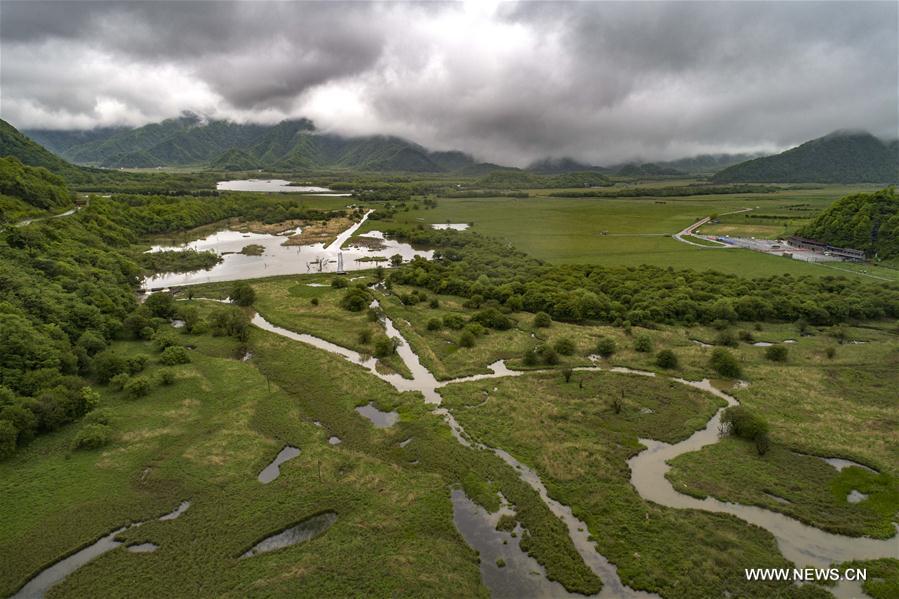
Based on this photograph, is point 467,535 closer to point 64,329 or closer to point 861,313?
point 64,329

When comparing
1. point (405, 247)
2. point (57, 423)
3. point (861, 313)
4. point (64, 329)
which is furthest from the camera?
point (405, 247)

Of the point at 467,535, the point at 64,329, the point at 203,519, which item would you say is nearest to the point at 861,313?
the point at 467,535

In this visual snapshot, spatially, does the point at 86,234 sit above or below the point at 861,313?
above

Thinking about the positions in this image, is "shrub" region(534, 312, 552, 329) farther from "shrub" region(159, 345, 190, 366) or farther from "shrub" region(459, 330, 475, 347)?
"shrub" region(159, 345, 190, 366)

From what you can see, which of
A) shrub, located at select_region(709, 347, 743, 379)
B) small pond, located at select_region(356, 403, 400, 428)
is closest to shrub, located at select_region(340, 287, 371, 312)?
small pond, located at select_region(356, 403, 400, 428)

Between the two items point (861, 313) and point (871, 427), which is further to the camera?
point (861, 313)

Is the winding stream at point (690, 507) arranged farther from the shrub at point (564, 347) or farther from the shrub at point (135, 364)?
the shrub at point (135, 364)

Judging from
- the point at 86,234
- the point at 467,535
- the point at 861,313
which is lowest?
the point at 467,535
